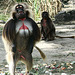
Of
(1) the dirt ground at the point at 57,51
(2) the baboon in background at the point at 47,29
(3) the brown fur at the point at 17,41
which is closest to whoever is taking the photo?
(3) the brown fur at the point at 17,41

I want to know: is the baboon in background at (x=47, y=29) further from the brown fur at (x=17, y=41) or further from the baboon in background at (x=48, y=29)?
the brown fur at (x=17, y=41)

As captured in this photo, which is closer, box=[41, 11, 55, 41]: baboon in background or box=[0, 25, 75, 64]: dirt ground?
box=[0, 25, 75, 64]: dirt ground

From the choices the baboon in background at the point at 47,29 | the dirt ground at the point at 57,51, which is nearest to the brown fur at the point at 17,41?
the dirt ground at the point at 57,51

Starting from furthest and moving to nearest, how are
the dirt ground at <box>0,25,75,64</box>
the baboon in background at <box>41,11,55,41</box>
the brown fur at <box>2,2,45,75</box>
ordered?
the baboon in background at <box>41,11,55,41</box> → the dirt ground at <box>0,25,75,64</box> → the brown fur at <box>2,2,45,75</box>

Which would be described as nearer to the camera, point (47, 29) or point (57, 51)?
point (57, 51)

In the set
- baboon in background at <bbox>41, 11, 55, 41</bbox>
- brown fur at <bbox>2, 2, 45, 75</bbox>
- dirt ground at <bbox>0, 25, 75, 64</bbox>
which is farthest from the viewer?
baboon in background at <bbox>41, 11, 55, 41</bbox>

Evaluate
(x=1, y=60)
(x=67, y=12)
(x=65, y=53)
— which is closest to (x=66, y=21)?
(x=67, y=12)

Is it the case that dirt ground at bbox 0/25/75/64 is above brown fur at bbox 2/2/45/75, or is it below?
below

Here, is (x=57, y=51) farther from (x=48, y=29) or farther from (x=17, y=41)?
(x=17, y=41)

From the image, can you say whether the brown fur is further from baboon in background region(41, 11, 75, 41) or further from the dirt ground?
baboon in background region(41, 11, 75, 41)

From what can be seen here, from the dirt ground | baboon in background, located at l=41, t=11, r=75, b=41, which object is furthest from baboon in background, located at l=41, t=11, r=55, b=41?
the dirt ground

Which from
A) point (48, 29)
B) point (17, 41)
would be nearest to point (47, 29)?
point (48, 29)

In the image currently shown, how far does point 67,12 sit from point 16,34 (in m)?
11.7

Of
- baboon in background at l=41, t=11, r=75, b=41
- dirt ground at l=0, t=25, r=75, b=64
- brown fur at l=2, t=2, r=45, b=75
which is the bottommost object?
dirt ground at l=0, t=25, r=75, b=64
